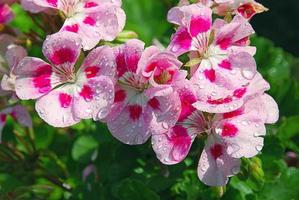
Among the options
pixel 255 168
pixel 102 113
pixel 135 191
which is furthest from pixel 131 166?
pixel 102 113

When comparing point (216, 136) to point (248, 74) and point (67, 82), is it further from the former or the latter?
point (67, 82)

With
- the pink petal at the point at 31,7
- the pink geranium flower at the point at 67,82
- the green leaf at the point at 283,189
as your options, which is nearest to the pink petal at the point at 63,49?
the pink geranium flower at the point at 67,82

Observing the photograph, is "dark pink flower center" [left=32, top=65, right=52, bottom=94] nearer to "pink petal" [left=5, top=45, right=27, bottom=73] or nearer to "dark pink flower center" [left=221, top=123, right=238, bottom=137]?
"pink petal" [left=5, top=45, right=27, bottom=73]

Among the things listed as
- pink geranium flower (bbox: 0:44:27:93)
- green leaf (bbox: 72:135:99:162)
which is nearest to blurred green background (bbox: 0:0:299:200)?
green leaf (bbox: 72:135:99:162)

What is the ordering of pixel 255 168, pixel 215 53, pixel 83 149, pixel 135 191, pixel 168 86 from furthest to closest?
pixel 83 149 < pixel 135 191 < pixel 255 168 < pixel 215 53 < pixel 168 86

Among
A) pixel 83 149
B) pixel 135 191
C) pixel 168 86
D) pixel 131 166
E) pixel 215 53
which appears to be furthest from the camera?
pixel 83 149

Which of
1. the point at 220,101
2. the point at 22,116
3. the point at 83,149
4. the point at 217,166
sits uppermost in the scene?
the point at 220,101

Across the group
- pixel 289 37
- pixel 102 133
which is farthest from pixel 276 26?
pixel 102 133

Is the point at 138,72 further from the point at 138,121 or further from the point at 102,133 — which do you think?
the point at 102,133
